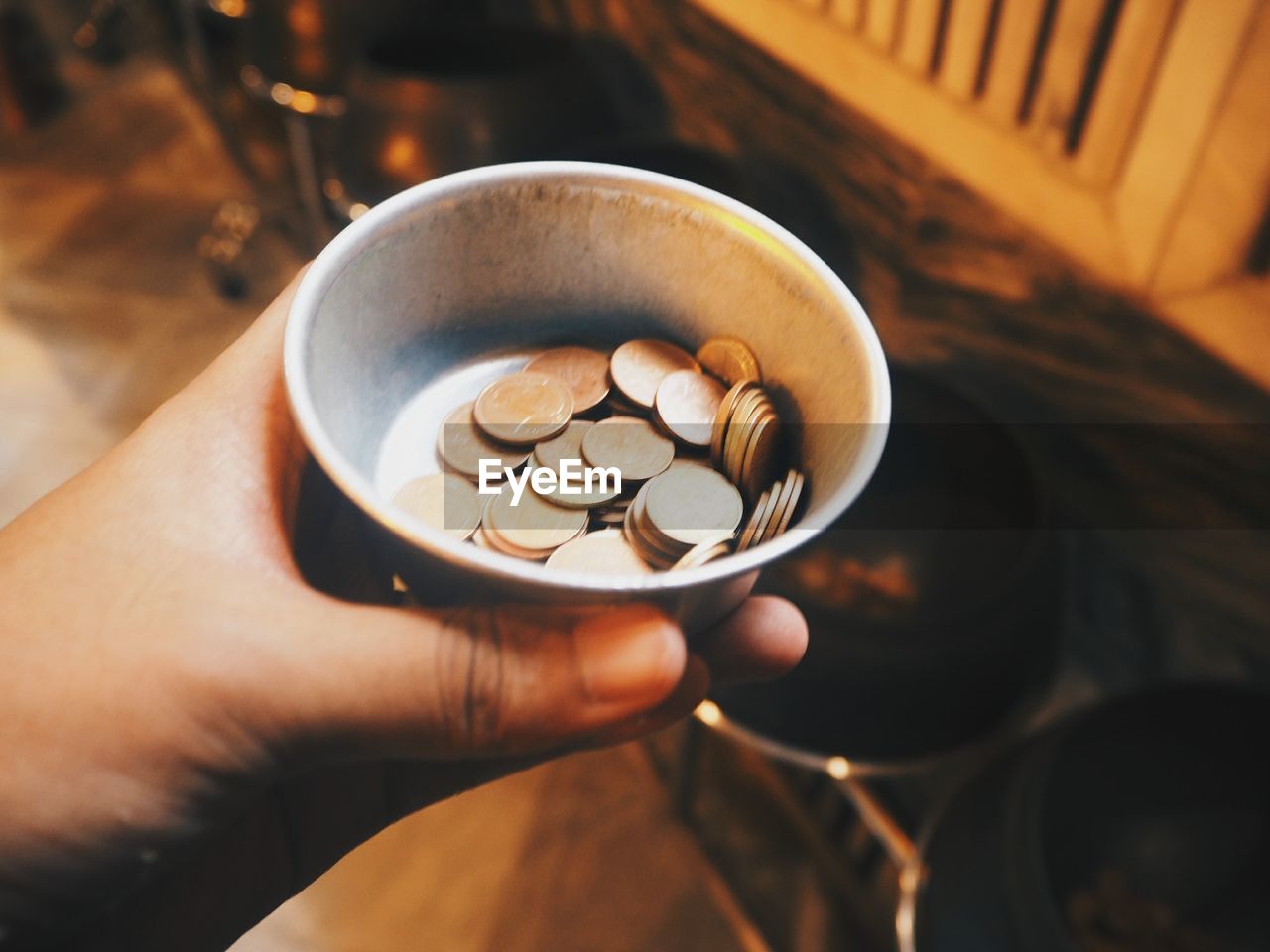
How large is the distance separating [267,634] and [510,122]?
31.2 inches

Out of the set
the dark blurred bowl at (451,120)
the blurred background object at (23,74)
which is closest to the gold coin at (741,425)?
the dark blurred bowl at (451,120)

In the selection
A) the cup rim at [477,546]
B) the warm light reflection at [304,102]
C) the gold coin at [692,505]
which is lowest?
the warm light reflection at [304,102]

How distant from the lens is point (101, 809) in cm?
51

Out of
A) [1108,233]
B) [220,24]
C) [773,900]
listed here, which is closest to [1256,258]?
[1108,233]

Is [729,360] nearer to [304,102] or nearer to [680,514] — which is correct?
[680,514]

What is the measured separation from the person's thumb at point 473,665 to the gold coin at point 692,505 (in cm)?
8

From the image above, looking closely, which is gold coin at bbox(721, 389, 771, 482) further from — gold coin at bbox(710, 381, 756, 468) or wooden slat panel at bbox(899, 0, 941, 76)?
wooden slat panel at bbox(899, 0, 941, 76)

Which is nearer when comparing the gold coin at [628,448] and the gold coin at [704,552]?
the gold coin at [704,552]

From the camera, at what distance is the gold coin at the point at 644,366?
667 mm

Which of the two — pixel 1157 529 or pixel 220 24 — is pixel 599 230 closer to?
pixel 1157 529

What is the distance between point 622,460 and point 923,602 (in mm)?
399

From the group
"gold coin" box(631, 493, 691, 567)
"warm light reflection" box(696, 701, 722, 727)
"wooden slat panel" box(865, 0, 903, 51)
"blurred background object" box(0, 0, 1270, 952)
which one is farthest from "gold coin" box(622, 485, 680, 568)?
"wooden slat panel" box(865, 0, 903, 51)

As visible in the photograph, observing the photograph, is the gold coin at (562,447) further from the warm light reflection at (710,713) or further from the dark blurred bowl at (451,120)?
the dark blurred bowl at (451,120)

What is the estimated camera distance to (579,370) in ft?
2.28
